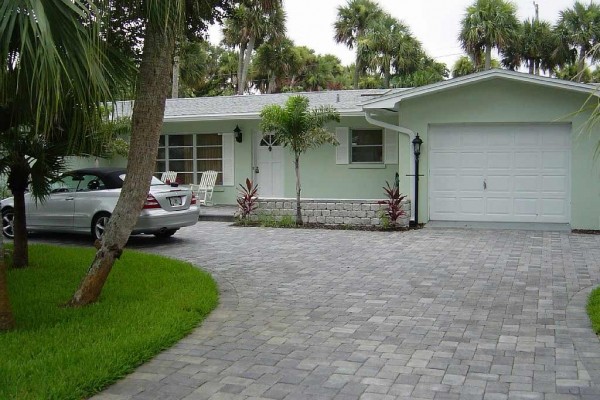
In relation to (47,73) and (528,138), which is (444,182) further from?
(47,73)

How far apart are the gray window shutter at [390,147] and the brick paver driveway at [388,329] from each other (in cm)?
635

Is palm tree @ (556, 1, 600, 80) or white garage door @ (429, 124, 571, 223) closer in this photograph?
white garage door @ (429, 124, 571, 223)

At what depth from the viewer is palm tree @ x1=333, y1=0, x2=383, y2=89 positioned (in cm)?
3681

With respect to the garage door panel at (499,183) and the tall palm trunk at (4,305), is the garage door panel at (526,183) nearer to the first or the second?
the garage door panel at (499,183)

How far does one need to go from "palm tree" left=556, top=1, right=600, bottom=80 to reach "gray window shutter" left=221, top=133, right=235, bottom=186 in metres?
20.0

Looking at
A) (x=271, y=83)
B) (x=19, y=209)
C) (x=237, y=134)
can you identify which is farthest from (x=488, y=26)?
(x=19, y=209)

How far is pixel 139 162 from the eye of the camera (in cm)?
641

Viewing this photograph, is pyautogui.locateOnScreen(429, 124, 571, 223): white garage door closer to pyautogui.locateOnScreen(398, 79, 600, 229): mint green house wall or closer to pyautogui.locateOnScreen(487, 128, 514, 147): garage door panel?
pyautogui.locateOnScreen(487, 128, 514, 147): garage door panel

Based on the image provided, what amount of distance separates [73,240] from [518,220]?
385 inches

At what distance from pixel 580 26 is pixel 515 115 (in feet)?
67.7

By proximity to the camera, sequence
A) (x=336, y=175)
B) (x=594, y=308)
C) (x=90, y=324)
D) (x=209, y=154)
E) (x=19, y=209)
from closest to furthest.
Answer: (x=90, y=324), (x=594, y=308), (x=19, y=209), (x=336, y=175), (x=209, y=154)

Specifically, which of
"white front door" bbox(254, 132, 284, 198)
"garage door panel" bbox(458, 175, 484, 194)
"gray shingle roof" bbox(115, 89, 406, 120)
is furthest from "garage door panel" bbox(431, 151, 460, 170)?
"white front door" bbox(254, 132, 284, 198)

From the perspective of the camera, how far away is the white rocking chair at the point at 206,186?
1867 cm

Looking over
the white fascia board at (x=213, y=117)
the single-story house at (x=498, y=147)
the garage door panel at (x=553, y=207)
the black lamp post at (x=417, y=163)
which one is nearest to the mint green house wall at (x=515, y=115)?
the single-story house at (x=498, y=147)
